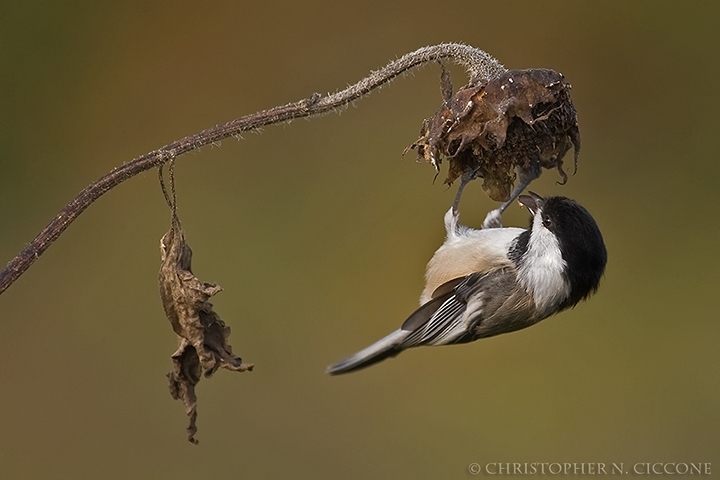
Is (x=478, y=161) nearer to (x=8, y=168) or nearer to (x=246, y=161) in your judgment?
(x=246, y=161)

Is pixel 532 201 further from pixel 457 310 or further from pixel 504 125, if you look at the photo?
pixel 504 125

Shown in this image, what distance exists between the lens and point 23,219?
194 inches

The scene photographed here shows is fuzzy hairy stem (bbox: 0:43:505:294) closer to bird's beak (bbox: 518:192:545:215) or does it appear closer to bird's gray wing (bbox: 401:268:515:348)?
bird's beak (bbox: 518:192:545:215)

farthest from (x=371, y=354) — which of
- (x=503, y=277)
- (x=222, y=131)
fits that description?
(x=222, y=131)

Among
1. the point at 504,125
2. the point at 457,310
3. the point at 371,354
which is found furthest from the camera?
the point at 457,310

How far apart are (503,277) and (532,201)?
1.14 feet

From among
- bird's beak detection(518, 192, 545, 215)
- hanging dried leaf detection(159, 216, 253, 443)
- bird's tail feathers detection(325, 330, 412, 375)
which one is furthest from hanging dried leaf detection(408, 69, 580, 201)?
bird's tail feathers detection(325, 330, 412, 375)

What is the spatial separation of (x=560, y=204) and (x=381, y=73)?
1340 mm

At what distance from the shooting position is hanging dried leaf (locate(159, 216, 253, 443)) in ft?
7.68

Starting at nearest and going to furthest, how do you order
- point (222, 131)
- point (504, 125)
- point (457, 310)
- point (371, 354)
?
point (222, 131) < point (504, 125) < point (371, 354) < point (457, 310)

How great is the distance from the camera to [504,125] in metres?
Answer: 2.28

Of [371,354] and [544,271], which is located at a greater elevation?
[544,271]

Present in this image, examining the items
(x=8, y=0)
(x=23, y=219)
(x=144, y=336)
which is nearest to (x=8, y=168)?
(x=23, y=219)

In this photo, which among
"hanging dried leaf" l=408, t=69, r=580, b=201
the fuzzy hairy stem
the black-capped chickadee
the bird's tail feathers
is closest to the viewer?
the fuzzy hairy stem
